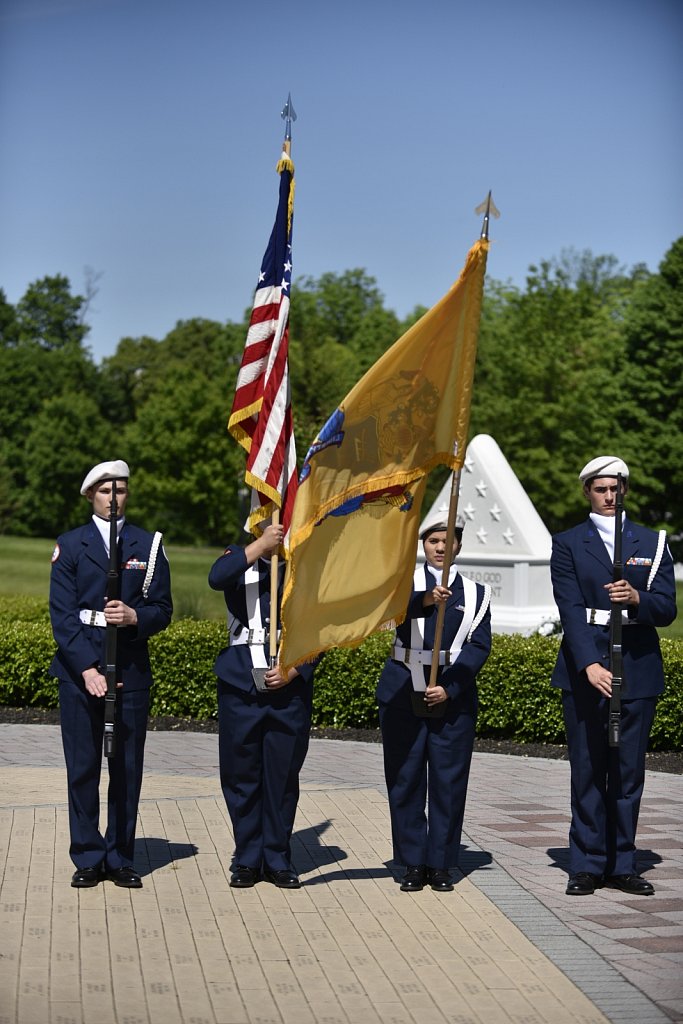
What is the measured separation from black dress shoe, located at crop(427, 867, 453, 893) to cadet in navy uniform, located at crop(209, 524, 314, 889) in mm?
694

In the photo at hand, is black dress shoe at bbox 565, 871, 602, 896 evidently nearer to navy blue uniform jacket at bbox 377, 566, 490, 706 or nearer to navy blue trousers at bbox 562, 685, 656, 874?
navy blue trousers at bbox 562, 685, 656, 874

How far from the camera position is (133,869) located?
6.94 metres

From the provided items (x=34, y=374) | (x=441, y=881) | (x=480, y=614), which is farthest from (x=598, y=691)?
(x=34, y=374)

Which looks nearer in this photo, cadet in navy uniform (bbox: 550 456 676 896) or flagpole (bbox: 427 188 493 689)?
flagpole (bbox: 427 188 493 689)

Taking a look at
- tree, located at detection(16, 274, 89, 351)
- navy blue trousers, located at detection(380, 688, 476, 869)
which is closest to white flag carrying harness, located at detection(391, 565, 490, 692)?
navy blue trousers, located at detection(380, 688, 476, 869)

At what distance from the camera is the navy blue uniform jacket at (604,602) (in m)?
6.95

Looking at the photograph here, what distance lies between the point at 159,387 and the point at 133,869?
56278 millimetres

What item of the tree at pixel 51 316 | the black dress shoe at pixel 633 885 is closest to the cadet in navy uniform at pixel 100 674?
the black dress shoe at pixel 633 885

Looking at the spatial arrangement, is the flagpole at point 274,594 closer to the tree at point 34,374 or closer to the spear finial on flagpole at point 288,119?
the spear finial on flagpole at point 288,119

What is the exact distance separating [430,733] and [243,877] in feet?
A: 3.87

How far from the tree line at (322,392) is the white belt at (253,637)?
1746 cm

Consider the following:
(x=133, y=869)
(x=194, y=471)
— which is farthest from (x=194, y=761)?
(x=194, y=471)

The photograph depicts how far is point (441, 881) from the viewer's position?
692 cm

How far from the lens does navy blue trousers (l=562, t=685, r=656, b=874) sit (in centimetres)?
697
